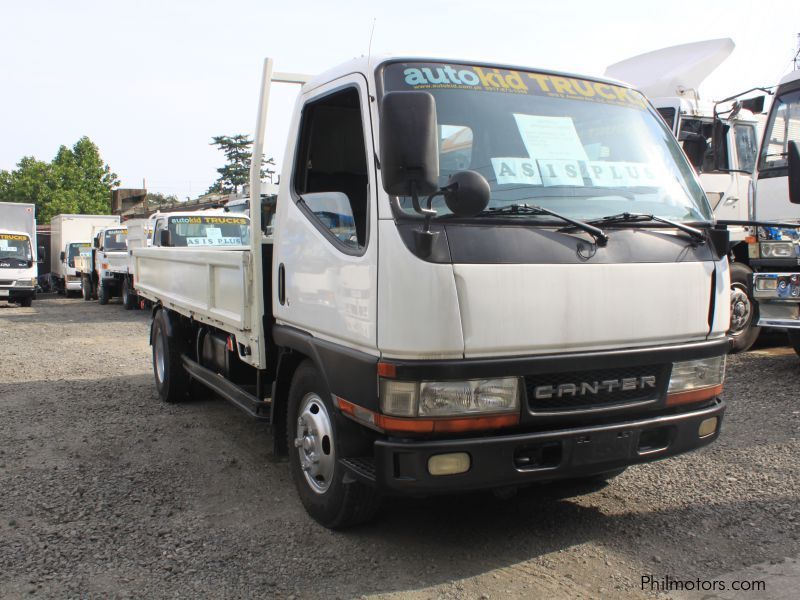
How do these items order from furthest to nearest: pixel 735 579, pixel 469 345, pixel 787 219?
pixel 787 219 < pixel 735 579 < pixel 469 345

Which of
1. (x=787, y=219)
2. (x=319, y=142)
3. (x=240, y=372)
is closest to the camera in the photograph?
(x=319, y=142)

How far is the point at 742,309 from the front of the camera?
898cm

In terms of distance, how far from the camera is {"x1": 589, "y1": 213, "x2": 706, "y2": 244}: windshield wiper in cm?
346

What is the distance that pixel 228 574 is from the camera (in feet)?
11.3

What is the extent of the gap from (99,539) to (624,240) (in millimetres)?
3043

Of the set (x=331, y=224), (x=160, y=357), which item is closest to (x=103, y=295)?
(x=160, y=357)

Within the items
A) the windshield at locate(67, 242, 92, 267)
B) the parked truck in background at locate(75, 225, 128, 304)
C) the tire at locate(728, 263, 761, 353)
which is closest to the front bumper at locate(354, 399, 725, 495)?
the tire at locate(728, 263, 761, 353)

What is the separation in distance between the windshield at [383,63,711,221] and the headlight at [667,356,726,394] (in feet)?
2.40

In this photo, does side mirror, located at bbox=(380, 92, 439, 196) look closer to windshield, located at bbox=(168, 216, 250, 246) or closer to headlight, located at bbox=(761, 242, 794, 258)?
headlight, located at bbox=(761, 242, 794, 258)

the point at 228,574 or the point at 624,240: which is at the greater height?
the point at 624,240

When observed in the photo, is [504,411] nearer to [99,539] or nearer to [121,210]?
[99,539]

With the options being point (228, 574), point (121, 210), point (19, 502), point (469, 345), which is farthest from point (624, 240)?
point (121, 210)

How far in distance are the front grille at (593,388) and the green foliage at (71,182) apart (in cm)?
5743

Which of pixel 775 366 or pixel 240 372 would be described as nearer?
pixel 240 372
